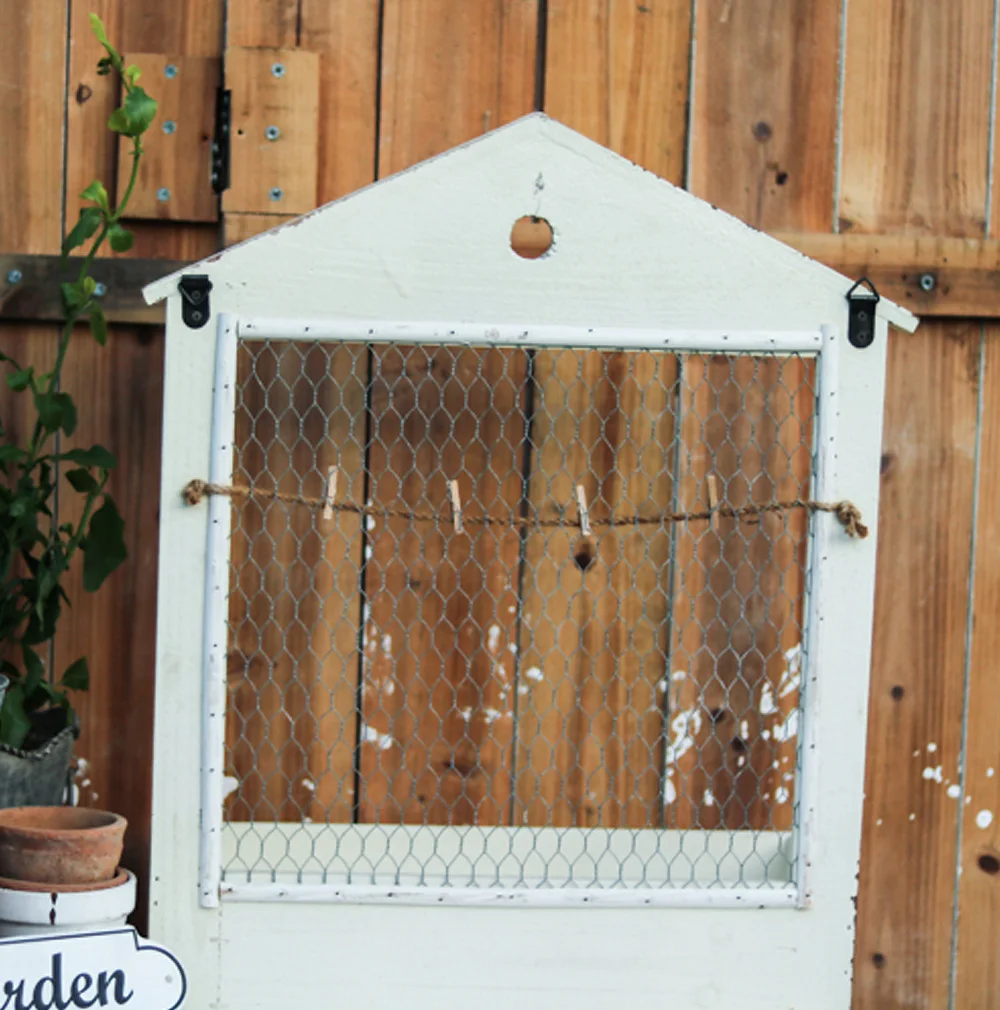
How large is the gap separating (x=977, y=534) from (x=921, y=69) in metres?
0.60

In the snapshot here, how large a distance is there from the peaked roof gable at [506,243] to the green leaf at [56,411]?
263 millimetres

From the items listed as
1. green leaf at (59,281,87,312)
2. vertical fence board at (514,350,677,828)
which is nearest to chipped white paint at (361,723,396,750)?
vertical fence board at (514,350,677,828)

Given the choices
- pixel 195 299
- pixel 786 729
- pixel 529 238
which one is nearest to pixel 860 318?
pixel 529 238

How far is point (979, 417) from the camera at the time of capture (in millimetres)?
1672

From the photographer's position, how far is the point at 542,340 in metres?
1.35

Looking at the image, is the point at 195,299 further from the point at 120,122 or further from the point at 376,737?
the point at 376,737

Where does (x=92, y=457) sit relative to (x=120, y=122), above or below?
below

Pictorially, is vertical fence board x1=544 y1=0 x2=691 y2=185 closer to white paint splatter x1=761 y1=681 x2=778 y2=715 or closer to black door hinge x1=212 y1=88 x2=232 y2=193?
black door hinge x1=212 y1=88 x2=232 y2=193

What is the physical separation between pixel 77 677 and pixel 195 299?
1.59ft

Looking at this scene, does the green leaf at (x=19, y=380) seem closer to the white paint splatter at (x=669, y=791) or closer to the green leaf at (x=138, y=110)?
the green leaf at (x=138, y=110)

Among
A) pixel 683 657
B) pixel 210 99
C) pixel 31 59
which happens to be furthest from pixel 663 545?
pixel 31 59

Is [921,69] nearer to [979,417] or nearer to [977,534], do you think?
[979,417]

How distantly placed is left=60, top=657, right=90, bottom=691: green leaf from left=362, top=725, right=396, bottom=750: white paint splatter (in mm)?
338

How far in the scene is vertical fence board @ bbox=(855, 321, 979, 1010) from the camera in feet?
5.47
